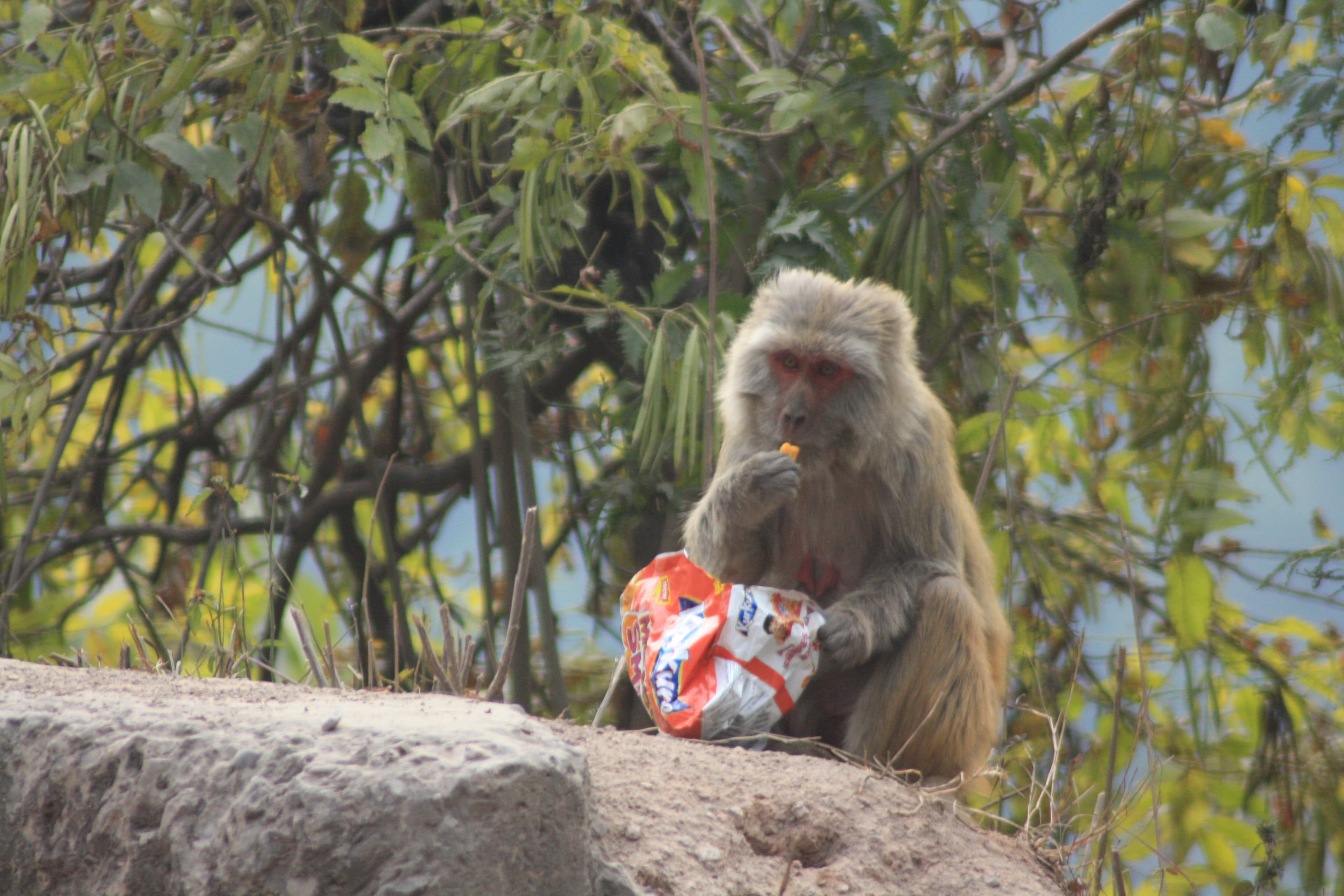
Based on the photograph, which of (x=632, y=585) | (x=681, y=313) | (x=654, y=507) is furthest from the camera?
(x=654, y=507)

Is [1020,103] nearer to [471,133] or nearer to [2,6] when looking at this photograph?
[471,133]

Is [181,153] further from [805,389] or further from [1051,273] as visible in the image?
[1051,273]

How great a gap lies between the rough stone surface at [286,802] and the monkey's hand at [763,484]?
4.11 ft

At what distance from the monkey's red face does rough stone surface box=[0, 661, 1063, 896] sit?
1.08 metres

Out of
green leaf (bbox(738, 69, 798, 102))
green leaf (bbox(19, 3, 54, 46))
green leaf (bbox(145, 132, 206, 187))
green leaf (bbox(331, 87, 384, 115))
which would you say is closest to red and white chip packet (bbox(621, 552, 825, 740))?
green leaf (bbox(738, 69, 798, 102))

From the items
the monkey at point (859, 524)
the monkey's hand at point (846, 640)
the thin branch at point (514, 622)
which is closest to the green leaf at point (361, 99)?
the monkey at point (859, 524)

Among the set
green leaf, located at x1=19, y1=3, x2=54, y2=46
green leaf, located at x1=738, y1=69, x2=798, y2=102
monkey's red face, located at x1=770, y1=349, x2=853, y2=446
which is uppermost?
green leaf, located at x1=738, y1=69, x2=798, y2=102

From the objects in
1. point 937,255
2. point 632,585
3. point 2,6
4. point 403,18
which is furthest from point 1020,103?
point 2,6

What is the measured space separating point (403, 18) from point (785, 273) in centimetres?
319

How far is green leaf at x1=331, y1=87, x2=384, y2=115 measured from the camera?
4.23 metres

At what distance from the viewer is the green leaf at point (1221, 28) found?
412 centimetres

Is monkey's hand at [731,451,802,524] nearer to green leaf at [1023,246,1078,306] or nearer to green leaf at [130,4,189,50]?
green leaf at [1023,246,1078,306]

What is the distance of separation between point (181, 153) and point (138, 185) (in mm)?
180

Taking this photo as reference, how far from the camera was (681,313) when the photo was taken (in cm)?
454
